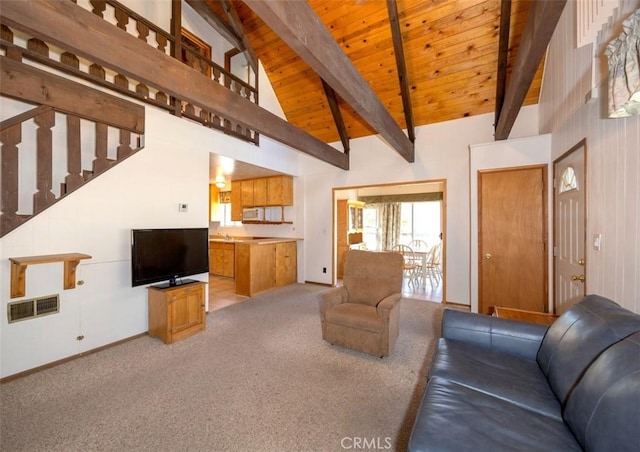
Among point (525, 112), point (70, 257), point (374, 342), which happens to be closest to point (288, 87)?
point (525, 112)

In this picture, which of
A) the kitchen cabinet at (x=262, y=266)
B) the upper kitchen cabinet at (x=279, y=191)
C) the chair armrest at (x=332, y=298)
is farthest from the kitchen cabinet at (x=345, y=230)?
the chair armrest at (x=332, y=298)

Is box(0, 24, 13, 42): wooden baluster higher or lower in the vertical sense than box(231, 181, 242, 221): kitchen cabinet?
higher

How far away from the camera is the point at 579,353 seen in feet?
4.21

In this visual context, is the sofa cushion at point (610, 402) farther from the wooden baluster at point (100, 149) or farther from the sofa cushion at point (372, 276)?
the wooden baluster at point (100, 149)

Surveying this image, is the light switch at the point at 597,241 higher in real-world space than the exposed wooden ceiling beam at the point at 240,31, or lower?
lower

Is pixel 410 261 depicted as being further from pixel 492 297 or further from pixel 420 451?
pixel 420 451

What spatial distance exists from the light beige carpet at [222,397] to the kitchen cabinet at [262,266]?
1.74 m

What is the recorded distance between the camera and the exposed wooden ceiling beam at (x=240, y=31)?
151 inches

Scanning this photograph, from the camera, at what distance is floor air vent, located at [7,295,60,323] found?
2.20 m

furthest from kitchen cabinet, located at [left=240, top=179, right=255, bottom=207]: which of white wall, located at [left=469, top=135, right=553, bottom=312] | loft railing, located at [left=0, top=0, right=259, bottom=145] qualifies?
white wall, located at [left=469, top=135, right=553, bottom=312]

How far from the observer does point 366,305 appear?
289cm

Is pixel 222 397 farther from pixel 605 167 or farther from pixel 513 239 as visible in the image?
pixel 513 239

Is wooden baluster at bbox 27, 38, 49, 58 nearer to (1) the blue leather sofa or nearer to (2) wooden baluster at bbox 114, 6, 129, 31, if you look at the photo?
(2) wooden baluster at bbox 114, 6, 129, 31

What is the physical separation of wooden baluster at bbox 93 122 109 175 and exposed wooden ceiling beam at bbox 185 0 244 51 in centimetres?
236
